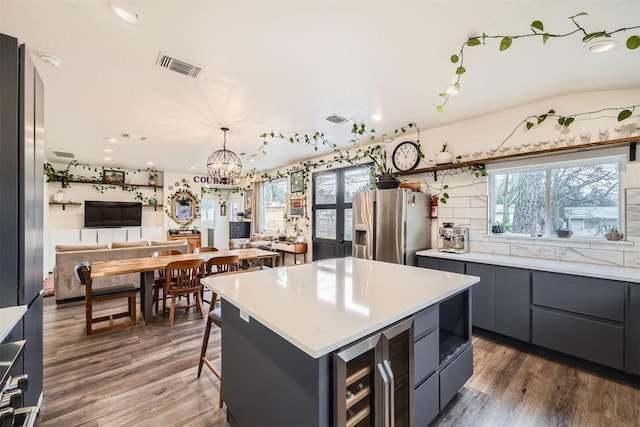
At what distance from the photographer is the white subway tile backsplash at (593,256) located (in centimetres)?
250

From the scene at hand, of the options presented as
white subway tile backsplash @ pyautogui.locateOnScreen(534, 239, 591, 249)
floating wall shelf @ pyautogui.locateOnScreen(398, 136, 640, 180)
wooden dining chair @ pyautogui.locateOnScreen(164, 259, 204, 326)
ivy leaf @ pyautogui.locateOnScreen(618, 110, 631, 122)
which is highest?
floating wall shelf @ pyautogui.locateOnScreen(398, 136, 640, 180)

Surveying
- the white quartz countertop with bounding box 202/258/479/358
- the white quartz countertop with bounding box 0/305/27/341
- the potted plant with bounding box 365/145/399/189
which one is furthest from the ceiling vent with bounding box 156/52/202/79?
the potted plant with bounding box 365/145/399/189

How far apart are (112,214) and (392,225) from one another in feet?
23.4

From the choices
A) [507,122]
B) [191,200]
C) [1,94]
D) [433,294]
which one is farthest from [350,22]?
[191,200]

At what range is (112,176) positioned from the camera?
7109mm

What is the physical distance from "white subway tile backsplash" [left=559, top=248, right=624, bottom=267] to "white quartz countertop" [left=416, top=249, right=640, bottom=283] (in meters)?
0.07

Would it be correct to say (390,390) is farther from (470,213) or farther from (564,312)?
(470,213)

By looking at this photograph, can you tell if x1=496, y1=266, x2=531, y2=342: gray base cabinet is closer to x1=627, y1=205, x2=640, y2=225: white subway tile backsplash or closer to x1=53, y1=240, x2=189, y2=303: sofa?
x1=627, y1=205, x2=640, y2=225: white subway tile backsplash

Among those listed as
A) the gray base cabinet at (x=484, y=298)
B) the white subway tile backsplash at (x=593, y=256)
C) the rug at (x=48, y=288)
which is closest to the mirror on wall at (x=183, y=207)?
the rug at (x=48, y=288)

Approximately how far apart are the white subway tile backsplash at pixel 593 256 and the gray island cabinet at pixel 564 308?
136 millimetres

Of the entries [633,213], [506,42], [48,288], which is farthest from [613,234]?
[48,288]

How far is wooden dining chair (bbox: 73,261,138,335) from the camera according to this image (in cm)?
293

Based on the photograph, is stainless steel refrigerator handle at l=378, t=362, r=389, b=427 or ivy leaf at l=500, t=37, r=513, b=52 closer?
stainless steel refrigerator handle at l=378, t=362, r=389, b=427

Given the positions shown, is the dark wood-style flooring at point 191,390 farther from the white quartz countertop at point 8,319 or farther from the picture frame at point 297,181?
the picture frame at point 297,181
